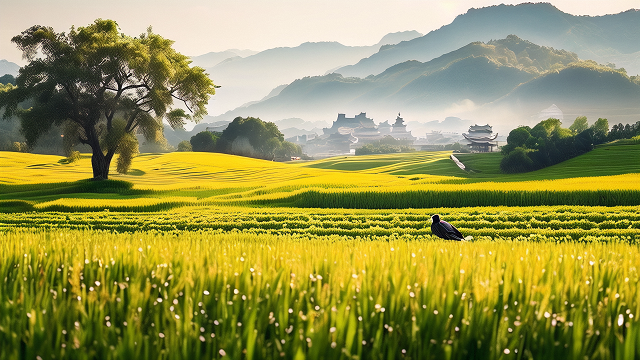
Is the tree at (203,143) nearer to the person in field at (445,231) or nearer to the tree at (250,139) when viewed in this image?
the tree at (250,139)

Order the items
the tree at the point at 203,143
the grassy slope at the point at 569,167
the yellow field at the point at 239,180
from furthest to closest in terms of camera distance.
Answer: the tree at the point at 203,143 → the grassy slope at the point at 569,167 → the yellow field at the point at 239,180

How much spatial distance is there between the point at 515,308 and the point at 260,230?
13.3 m

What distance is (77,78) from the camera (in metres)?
29.8

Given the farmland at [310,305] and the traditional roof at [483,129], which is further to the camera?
A: the traditional roof at [483,129]

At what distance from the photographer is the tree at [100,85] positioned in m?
29.9

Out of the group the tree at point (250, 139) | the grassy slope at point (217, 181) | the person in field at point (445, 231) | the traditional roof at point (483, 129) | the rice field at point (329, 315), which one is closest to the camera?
the rice field at point (329, 315)

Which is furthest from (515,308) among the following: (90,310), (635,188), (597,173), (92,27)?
(597,173)

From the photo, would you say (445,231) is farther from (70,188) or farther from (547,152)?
(547,152)

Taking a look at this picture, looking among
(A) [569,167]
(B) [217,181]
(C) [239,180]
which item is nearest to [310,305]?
(B) [217,181]

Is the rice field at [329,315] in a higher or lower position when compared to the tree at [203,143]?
lower

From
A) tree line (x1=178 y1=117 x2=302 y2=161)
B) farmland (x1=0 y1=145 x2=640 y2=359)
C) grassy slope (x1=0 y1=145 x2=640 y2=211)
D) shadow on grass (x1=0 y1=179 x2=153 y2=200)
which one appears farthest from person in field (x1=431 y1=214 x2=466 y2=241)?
tree line (x1=178 y1=117 x2=302 y2=161)

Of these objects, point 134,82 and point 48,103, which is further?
point 134,82

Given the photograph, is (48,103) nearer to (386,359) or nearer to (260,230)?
(260,230)

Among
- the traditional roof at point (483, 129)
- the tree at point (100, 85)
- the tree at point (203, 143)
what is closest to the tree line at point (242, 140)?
the tree at point (203, 143)
